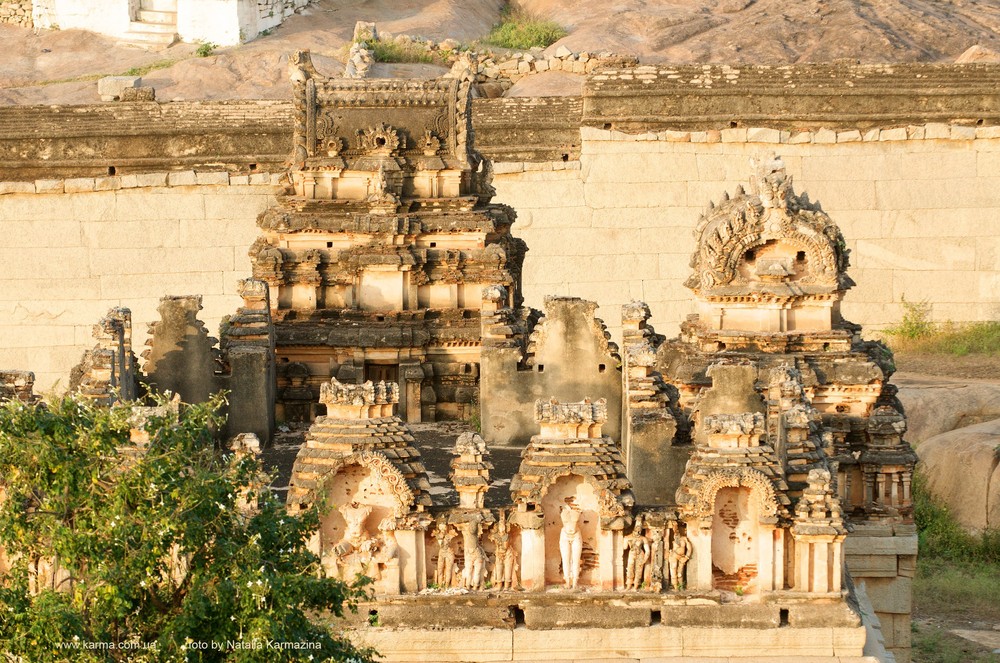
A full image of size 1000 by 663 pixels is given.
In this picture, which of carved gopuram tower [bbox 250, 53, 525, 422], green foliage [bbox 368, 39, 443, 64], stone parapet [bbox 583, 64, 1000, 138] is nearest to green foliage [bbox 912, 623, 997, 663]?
carved gopuram tower [bbox 250, 53, 525, 422]

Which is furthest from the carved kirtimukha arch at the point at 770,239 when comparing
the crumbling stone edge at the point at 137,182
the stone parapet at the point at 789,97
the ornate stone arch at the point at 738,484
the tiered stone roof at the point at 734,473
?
the crumbling stone edge at the point at 137,182

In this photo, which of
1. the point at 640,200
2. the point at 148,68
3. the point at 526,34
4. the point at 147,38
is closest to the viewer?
the point at 640,200

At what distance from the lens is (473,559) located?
829 inches

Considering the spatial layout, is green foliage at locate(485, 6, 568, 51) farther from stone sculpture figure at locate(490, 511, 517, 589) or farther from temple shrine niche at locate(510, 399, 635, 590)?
stone sculpture figure at locate(490, 511, 517, 589)

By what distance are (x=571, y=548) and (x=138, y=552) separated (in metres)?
5.37

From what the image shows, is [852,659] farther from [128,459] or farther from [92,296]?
[92,296]

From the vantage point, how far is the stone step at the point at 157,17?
57219 mm

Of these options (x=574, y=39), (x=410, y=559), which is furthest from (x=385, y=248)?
(x=574, y=39)

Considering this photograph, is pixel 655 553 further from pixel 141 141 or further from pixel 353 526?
pixel 141 141

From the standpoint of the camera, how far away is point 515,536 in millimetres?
21141

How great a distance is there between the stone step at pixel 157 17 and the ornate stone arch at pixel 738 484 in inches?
1515

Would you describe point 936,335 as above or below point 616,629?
above

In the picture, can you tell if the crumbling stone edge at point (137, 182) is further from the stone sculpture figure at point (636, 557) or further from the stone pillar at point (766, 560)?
the stone pillar at point (766, 560)

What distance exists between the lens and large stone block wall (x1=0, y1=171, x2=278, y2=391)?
4131 centimetres
